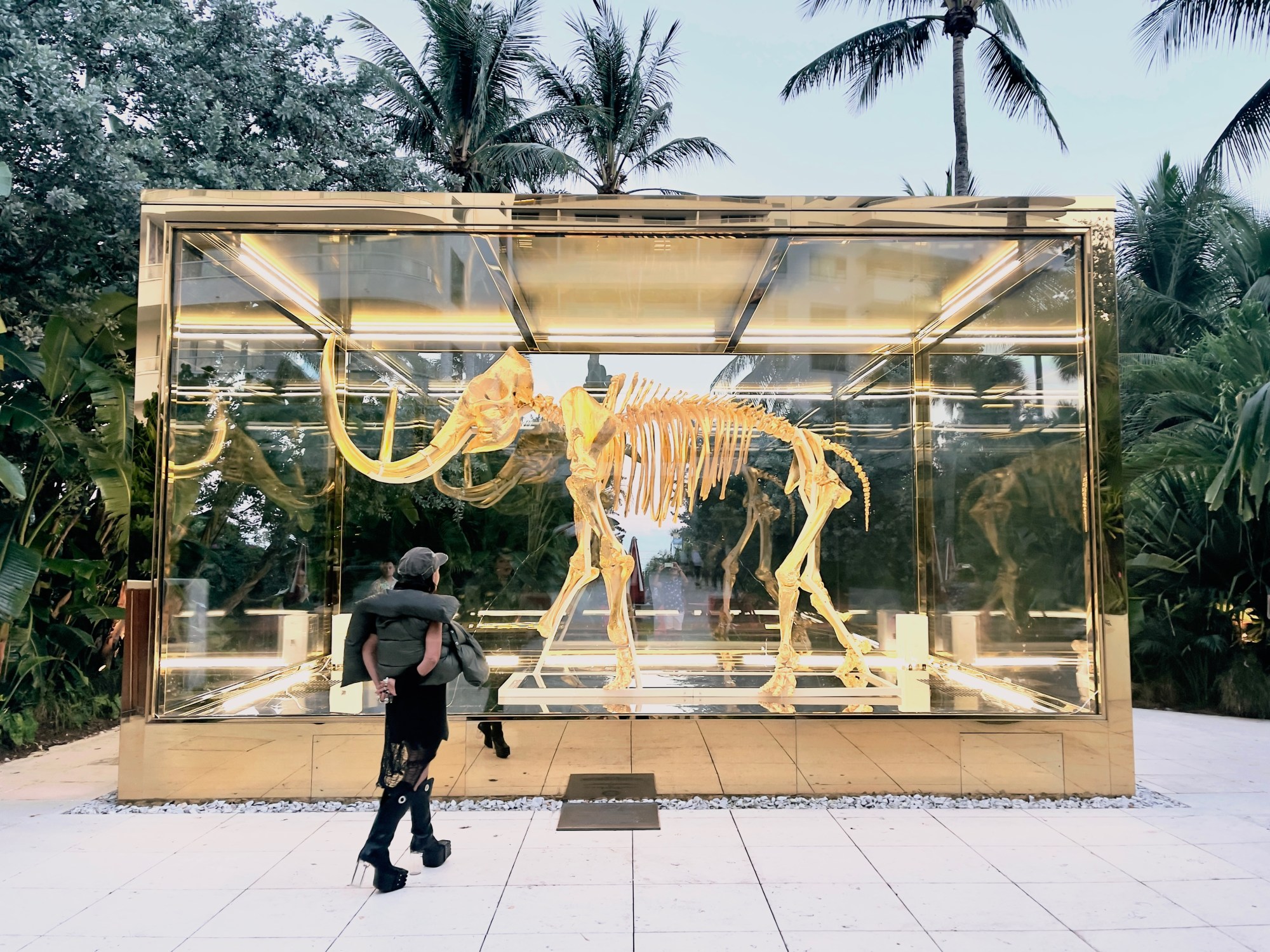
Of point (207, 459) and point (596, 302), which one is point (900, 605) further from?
point (207, 459)

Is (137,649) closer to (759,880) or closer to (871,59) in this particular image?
(759,880)

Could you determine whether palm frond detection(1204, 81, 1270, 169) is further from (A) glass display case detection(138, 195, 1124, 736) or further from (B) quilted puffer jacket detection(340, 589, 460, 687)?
(B) quilted puffer jacket detection(340, 589, 460, 687)

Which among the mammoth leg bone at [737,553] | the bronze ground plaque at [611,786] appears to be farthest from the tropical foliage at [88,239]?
the mammoth leg bone at [737,553]

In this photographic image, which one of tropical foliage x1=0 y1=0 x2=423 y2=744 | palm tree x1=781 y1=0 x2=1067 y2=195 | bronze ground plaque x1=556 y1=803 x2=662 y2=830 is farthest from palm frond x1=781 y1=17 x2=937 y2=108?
bronze ground plaque x1=556 y1=803 x2=662 y2=830

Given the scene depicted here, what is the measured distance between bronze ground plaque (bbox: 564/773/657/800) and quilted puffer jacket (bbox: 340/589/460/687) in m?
1.96

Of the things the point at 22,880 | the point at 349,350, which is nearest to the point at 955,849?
the point at 22,880

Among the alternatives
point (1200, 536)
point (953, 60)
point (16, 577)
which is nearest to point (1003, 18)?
point (953, 60)

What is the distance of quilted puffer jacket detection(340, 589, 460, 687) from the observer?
3934 millimetres

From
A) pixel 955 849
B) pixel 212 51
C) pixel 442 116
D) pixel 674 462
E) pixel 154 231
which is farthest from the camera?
pixel 442 116

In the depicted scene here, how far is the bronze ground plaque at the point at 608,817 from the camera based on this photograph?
4910mm

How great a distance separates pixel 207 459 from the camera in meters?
6.05

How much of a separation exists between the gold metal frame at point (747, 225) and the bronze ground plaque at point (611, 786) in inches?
118

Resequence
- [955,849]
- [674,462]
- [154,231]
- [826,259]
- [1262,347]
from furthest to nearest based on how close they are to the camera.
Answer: [1262,347] < [674,462] < [826,259] < [154,231] < [955,849]

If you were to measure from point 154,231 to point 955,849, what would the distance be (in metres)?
6.67
